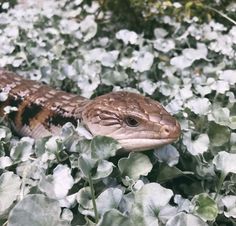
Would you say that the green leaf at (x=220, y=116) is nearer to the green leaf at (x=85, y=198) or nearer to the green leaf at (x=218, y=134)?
the green leaf at (x=218, y=134)

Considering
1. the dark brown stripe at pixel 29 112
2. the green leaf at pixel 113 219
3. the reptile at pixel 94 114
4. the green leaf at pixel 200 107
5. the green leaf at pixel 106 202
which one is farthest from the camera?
the dark brown stripe at pixel 29 112

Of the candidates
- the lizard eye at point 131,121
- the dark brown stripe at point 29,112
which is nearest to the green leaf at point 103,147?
the lizard eye at point 131,121

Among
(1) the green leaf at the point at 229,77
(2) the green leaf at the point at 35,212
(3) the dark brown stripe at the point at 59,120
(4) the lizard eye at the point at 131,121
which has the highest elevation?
(2) the green leaf at the point at 35,212

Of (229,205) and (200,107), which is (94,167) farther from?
(200,107)

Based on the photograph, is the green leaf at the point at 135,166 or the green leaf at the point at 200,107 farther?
the green leaf at the point at 200,107

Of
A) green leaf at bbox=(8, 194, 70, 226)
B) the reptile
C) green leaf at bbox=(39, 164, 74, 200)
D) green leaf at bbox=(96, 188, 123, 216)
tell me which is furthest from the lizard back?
green leaf at bbox=(8, 194, 70, 226)

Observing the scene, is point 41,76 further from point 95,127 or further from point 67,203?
point 67,203
